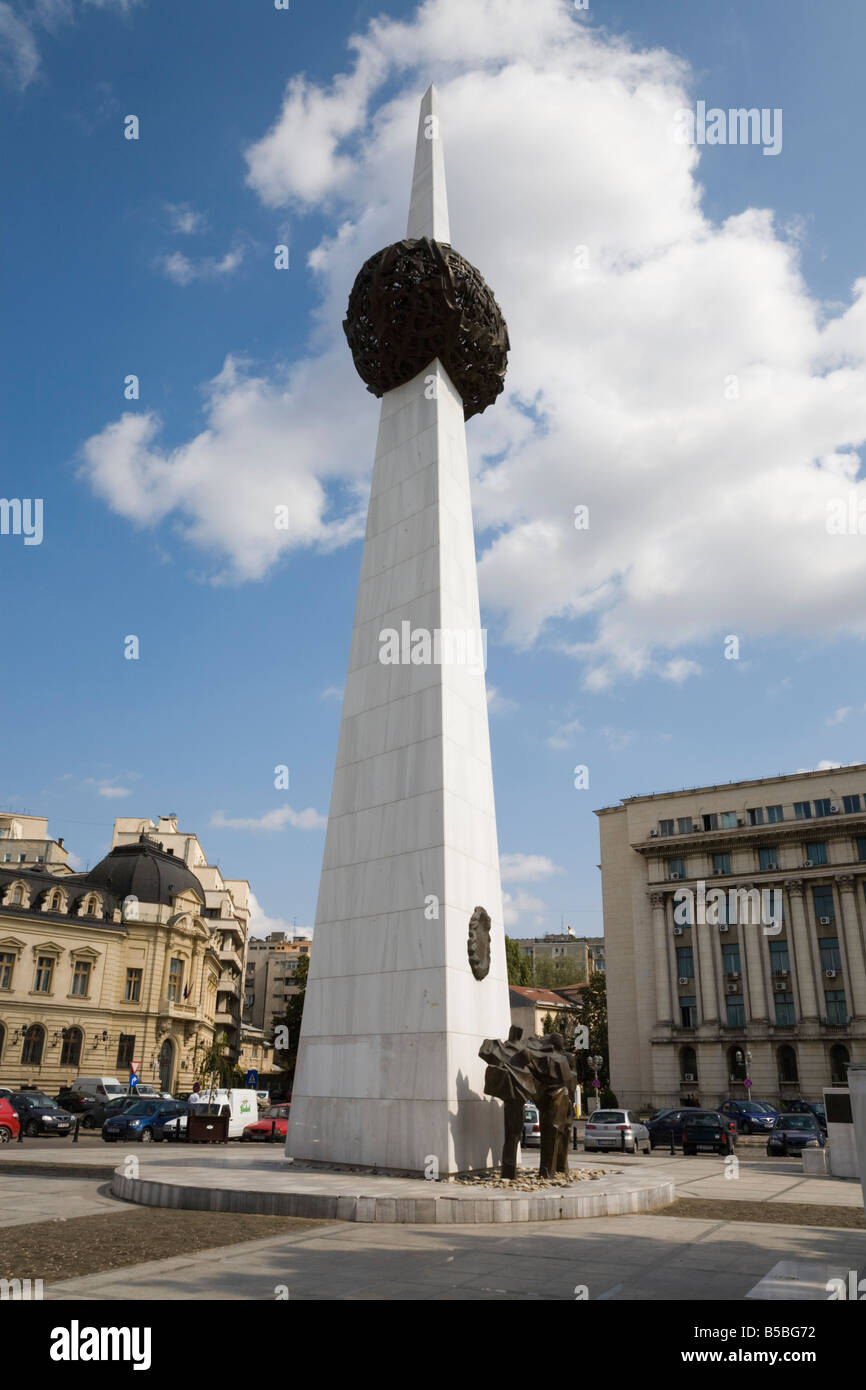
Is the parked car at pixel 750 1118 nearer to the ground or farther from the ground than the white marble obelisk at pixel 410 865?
nearer to the ground

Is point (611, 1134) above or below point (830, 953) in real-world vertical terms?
below

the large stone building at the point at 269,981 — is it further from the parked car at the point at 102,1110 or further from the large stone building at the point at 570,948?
the parked car at the point at 102,1110

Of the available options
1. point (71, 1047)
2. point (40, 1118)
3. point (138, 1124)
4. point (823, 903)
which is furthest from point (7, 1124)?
point (823, 903)

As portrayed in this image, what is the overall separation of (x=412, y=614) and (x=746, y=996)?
52.0 metres

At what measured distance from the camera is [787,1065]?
197ft

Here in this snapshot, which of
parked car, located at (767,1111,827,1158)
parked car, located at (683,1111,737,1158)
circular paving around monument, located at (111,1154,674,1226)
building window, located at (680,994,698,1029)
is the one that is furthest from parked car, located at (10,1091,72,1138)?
building window, located at (680,994,698,1029)

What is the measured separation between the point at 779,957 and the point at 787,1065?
668 cm

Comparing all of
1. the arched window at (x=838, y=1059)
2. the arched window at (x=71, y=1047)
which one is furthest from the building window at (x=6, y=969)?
the arched window at (x=838, y=1059)

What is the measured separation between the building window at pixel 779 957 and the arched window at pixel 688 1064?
318 inches

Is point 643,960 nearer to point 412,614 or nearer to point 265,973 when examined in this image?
point 412,614

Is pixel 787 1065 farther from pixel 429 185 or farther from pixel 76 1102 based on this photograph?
pixel 429 185

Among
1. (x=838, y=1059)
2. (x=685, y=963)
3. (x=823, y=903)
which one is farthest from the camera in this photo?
(x=685, y=963)

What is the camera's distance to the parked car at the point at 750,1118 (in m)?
39.0

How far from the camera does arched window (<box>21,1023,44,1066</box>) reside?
5356 centimetres
